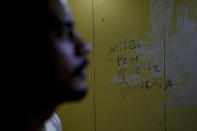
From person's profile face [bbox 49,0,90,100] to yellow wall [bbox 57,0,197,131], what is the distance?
1550 mm

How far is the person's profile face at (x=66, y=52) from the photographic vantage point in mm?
444

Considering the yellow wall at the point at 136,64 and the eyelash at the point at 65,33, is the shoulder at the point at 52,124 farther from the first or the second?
the yellow wall at the point at 136,64

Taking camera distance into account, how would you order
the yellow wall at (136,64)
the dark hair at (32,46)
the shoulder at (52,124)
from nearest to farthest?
the dark hair at (32,46) → the shoulder at (52,124) → the yellow wall at (136,64)

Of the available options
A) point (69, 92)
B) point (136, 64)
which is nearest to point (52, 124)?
point (69, 92)

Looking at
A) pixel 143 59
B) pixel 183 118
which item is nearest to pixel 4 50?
pixel 143 59

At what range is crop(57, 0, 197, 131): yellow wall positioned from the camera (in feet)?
6.62

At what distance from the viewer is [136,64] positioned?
206 centimetres

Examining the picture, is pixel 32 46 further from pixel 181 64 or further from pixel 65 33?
pixel 181 64

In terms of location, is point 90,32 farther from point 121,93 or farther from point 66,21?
point 66,21

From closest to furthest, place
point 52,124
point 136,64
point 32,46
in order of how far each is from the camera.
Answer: point 32,46
point 52,124
point 136,64

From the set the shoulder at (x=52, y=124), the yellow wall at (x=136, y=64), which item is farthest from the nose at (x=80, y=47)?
the yellow wall at (x=136, y=64)

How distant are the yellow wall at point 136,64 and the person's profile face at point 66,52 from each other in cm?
155

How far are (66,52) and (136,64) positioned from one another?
5.44 ft

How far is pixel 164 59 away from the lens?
81.4 inches
